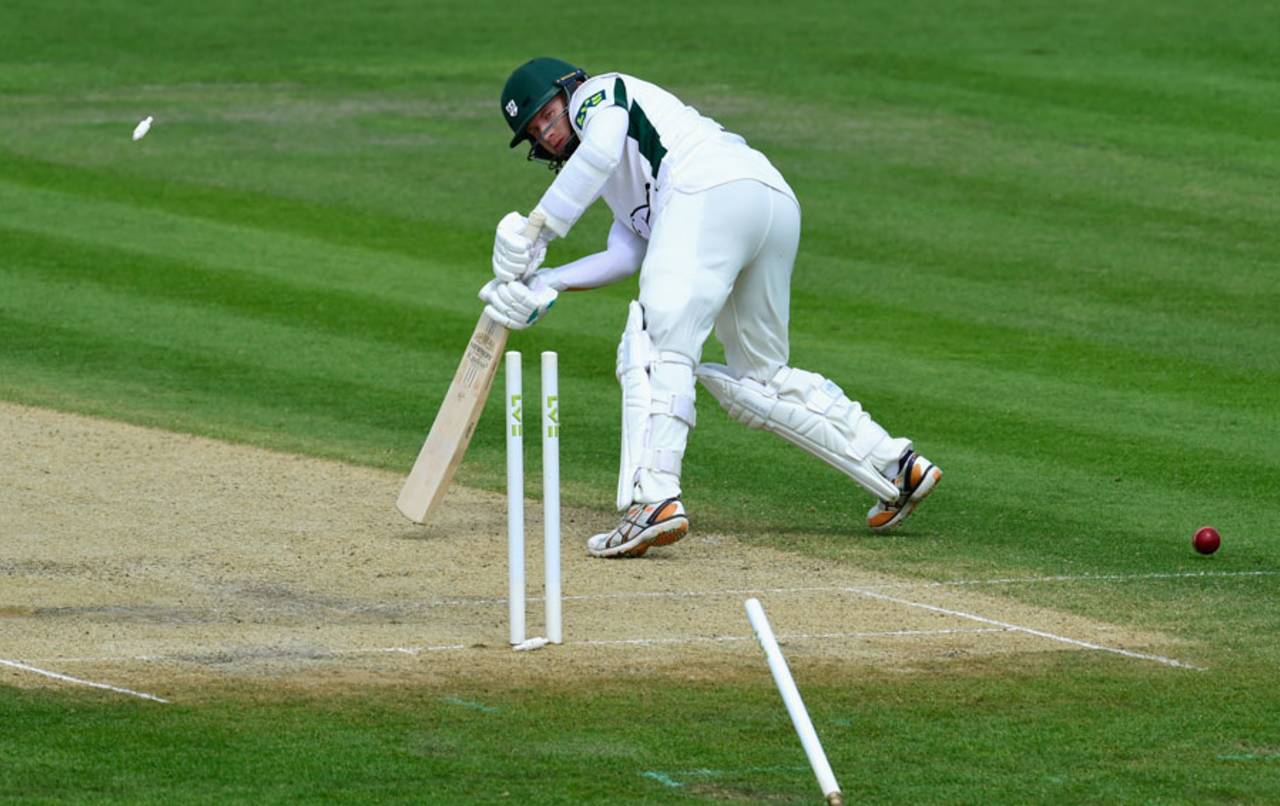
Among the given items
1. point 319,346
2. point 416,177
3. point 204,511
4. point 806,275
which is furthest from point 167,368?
point 416,177

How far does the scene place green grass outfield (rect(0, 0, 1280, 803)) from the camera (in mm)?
6449

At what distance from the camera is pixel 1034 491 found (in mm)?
10617

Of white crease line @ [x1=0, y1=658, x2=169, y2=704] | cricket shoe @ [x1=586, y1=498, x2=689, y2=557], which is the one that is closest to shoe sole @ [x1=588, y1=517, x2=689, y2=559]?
cricket shoe @ [x1=586, y1=498, x2=689, y2=557]

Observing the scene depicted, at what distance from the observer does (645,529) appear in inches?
355

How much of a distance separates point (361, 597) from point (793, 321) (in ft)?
22.6

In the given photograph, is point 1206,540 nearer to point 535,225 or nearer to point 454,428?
point 535,225

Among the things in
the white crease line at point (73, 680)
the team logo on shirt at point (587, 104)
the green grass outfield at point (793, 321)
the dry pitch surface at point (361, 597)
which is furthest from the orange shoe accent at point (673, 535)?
the white crease line at point (73, 680)

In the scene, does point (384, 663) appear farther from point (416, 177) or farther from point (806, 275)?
point (416, 177)

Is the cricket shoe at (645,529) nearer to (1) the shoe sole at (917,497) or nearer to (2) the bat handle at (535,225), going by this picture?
(1) the shoe sole at (917,497)

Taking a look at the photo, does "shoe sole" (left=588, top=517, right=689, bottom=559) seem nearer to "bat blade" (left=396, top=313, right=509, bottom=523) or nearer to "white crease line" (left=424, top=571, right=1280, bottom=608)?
"white crease line" (left=424, top=571, right=1280, bottom=608)

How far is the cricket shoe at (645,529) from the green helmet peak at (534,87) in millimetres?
1663

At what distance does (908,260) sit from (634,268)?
264 inches

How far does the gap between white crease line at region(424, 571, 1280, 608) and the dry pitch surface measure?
2cm

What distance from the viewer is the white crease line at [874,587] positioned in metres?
8.45
